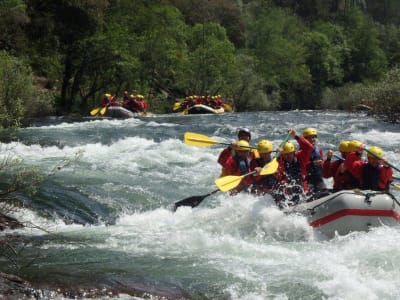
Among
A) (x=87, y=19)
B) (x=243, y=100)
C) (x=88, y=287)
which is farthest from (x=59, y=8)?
(x=88, y=287)

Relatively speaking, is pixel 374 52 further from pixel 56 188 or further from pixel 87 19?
pixel 56 188

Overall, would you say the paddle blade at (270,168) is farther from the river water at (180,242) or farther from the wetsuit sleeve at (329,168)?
the wetsuit sleeve at (329,168)

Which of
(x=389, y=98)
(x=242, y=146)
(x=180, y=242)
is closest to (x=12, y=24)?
(x=389, y=98)

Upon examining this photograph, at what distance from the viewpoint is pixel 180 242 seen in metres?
7.06

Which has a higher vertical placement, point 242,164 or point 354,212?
point 242,164

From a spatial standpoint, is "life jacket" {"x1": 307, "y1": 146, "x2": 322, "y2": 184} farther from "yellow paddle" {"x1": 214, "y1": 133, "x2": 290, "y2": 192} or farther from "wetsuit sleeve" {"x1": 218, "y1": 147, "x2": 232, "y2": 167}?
"wetsuit sleeve" {"x1": 218, "y1": 147, "x2": 232, "y2": 167}

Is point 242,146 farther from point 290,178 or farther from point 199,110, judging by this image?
point 199,110

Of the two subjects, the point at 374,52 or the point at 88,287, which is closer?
the point at 88,287

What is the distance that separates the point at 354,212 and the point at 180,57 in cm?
3016

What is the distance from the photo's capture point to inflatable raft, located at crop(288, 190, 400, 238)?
275 inches

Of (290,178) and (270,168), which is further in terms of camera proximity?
(290,178)

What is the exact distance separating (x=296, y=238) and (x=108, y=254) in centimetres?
242

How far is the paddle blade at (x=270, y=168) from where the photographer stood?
7.75m

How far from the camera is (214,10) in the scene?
5359 cm
